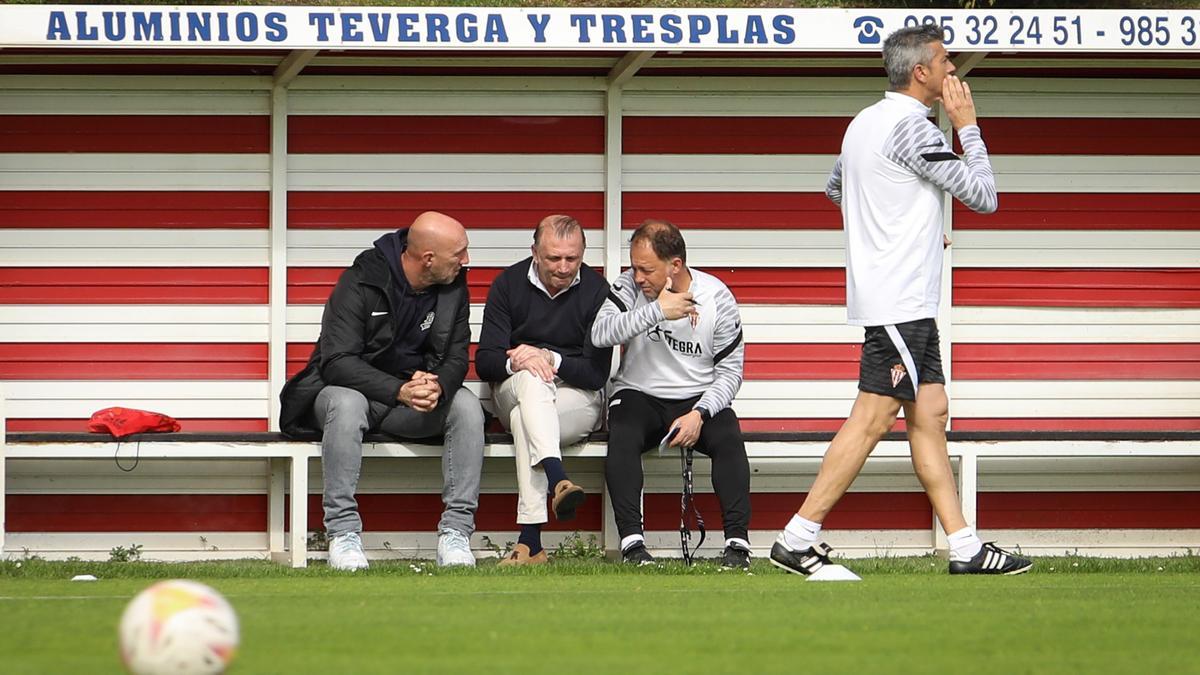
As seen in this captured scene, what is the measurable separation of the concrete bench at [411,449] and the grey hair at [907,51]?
Answer: 7.05ft

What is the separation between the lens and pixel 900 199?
668 centimetres

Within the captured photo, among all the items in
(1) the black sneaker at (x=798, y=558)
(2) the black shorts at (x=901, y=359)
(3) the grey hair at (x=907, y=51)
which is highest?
(3) the grey hair at (x=907, y=51)

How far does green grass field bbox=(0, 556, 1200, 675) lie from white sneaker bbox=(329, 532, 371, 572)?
1.10 feet

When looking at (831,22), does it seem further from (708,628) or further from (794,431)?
(708,628)

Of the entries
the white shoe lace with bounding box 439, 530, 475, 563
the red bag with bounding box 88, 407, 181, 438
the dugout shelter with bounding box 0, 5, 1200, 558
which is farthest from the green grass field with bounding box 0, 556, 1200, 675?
the dugout shelter with bounding box 0, 5, 1200, 558

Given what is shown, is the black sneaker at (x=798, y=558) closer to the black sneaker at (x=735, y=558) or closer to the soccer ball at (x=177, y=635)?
the black sneaker at (x=735, y=558)

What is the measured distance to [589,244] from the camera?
8.85m

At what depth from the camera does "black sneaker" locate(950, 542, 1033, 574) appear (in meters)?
6.78

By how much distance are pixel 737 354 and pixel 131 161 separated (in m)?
3.00

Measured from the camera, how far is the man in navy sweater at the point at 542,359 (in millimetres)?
7832

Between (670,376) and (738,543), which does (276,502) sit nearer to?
(670,376)

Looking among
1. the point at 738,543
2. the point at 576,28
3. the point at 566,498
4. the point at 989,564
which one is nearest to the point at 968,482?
the point at 738,543

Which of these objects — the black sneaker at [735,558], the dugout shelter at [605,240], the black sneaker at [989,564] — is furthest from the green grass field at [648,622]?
the dugout shelter at [605,240]

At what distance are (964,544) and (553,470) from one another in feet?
6.03
